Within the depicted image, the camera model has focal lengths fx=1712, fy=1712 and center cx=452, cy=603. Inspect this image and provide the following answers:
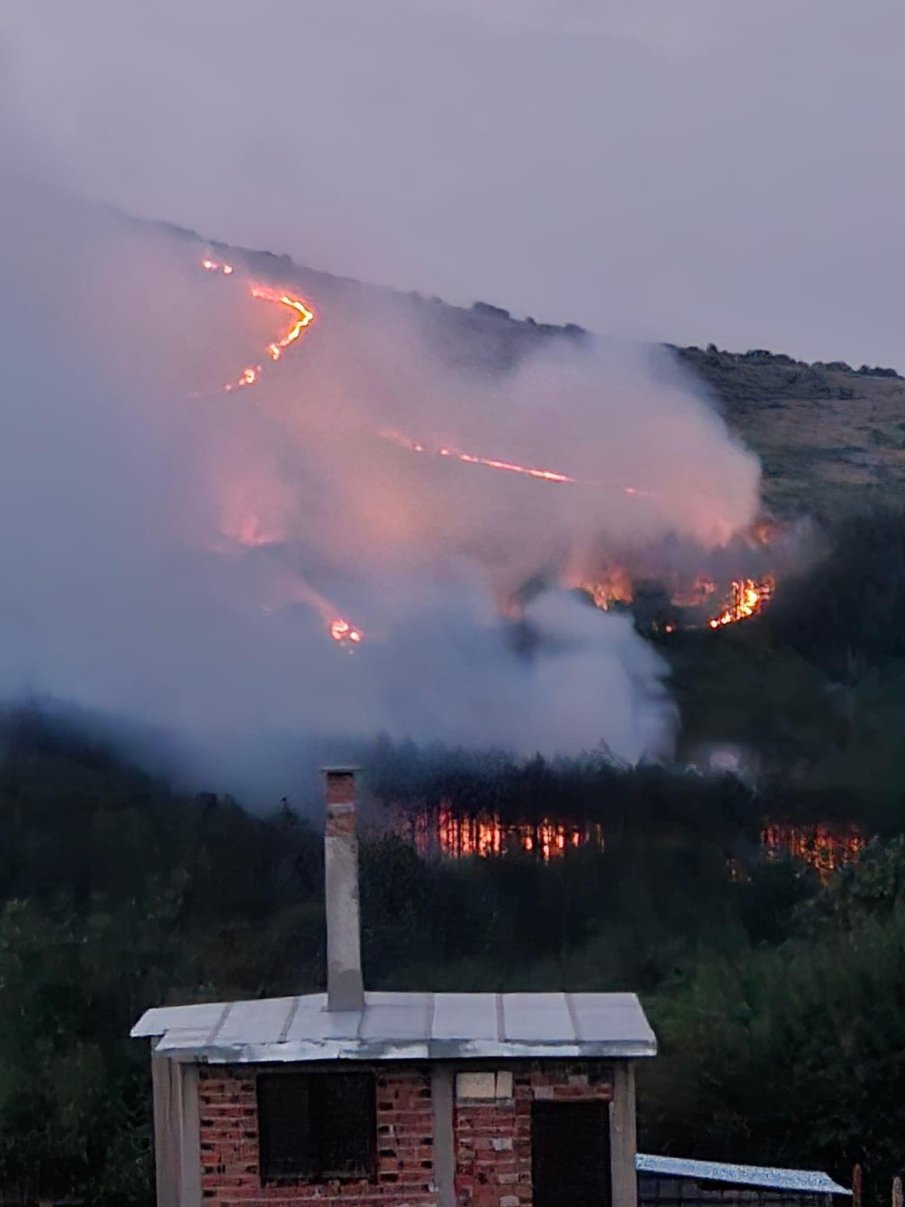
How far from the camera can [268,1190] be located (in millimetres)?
12086

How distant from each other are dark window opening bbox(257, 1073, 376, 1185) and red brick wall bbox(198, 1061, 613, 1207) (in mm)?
64

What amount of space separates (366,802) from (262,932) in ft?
10.3

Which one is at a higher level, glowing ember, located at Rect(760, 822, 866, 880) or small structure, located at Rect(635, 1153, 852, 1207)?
glowing ember, located at Rect(760, 822, 866, 880)

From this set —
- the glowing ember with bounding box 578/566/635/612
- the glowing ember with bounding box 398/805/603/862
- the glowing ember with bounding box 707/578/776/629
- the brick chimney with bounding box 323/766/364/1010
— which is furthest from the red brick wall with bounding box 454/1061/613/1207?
the glowing ember with bounding box 707/578/776/629

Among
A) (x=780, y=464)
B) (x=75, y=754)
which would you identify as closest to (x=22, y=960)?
(x=75, y=754)

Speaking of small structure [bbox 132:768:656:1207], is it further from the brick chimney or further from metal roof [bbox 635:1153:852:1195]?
metal roof [bbox 635:1153:852:1195]

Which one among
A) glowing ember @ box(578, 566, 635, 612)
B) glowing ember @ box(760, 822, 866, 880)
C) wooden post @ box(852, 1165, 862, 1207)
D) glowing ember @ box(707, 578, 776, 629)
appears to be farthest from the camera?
glowing ember @ box(707, 578, 776, 629)

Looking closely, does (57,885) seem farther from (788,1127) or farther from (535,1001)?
(535,1001)

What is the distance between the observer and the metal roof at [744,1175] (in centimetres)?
1491

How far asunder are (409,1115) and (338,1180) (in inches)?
27.0

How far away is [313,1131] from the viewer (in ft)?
39.3

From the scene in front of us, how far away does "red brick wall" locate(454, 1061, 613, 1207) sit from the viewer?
12.0m

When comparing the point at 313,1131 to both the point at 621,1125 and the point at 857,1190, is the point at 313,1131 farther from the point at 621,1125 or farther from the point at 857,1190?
the point at 857,1190

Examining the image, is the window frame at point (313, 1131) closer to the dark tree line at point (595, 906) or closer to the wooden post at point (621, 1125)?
the wooden post at point (621, 1125)
